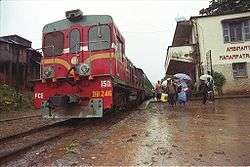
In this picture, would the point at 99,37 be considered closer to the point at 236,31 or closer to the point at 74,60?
the point at 74,60

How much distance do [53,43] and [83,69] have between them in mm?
2033

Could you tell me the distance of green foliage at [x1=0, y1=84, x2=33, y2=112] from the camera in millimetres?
21097

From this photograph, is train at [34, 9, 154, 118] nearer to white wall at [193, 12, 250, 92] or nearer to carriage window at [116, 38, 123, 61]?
carriage window at [116, 38, 123, 61]

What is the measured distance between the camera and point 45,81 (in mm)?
11461

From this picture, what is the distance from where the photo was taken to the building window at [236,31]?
2322 centimetres

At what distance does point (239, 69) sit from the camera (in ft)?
75.8

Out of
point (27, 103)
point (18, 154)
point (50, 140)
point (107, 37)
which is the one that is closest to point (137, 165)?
point (18, 154)

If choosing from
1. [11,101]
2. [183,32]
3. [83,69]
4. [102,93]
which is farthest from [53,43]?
[183,32]

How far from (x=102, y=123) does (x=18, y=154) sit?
5.20m

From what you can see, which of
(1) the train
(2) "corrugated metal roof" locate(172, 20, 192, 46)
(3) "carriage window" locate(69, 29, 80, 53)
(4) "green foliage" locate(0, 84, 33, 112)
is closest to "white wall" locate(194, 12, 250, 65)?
(2) "corrugated metal roof" locate(172, 20, 192, 46)

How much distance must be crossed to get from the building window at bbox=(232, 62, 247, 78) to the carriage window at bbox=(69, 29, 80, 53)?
47.5 ft

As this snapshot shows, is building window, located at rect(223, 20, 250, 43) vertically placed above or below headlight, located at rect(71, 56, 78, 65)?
above

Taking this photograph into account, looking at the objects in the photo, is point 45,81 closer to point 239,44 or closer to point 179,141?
point 179,141

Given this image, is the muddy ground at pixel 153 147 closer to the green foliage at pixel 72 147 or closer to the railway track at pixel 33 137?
the green foliage at pixel 72 147
